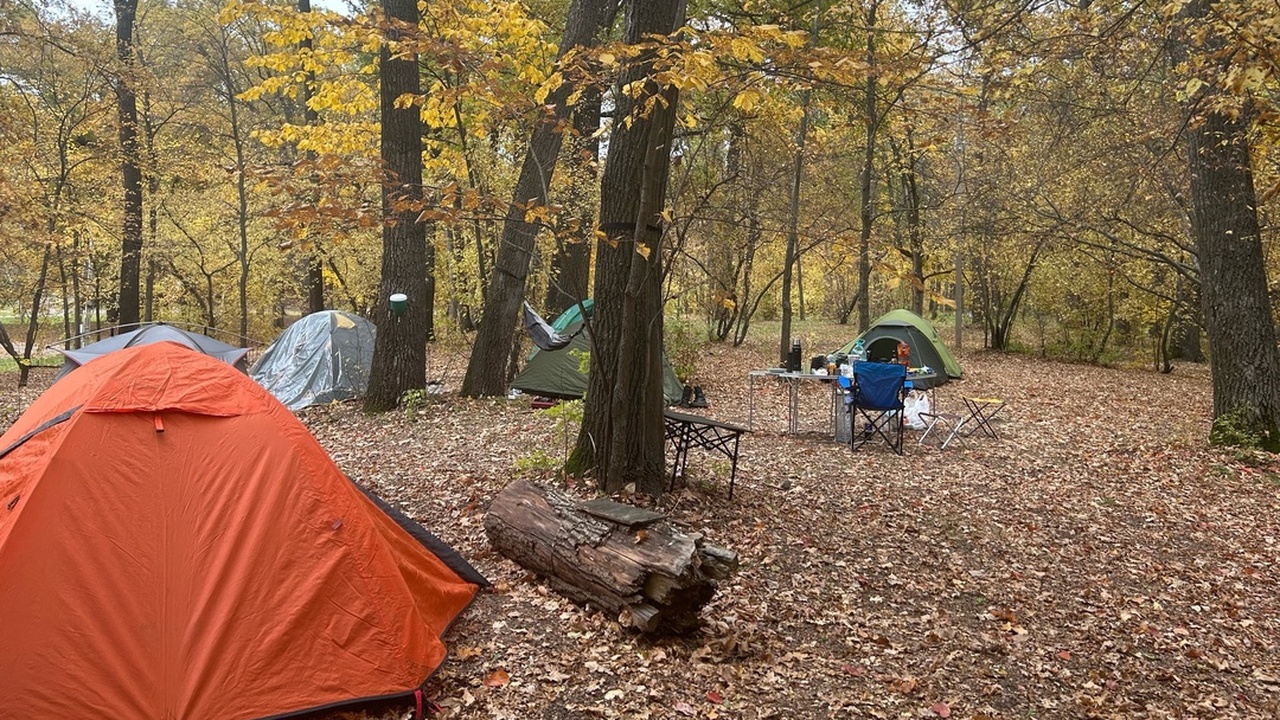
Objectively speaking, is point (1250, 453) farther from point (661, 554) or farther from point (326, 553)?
point (326, 553)

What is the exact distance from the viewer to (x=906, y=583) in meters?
4.81

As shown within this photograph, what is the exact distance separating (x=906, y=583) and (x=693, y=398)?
21.2 feet

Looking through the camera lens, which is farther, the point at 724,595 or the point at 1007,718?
the point at 724,595

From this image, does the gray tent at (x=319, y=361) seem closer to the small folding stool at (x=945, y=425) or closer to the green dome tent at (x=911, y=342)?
the small folding stool at (x=945, y=425)

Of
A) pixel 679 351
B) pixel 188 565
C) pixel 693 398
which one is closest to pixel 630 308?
pixel 188 565

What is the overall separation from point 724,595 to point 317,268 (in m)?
16.3

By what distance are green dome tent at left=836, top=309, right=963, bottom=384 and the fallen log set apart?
972 cm

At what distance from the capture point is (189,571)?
127 inches

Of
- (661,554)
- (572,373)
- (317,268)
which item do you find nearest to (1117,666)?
(661,554)

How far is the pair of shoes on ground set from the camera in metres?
11.0

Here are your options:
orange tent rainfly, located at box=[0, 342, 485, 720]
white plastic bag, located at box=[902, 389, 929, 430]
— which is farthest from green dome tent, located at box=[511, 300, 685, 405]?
orange tent rainfly, located at box=[0, 342, 485, 720]

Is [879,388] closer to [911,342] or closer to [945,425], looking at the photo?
[945,425]

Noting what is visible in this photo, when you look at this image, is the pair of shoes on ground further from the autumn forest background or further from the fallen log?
the fallen log

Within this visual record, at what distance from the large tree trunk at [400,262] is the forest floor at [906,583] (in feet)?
1.71
